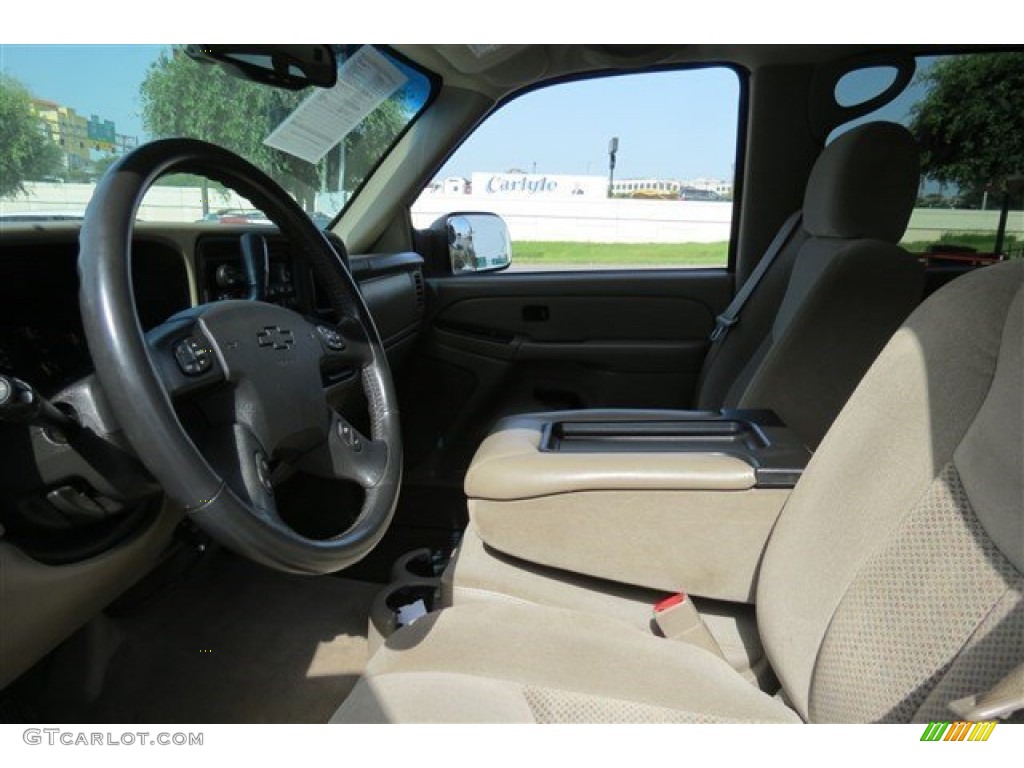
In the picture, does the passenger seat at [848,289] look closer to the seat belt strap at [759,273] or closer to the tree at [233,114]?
the seat belt strap at [759,273]

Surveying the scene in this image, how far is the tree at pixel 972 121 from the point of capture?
2066 millimetres

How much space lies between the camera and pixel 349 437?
3.86 ft

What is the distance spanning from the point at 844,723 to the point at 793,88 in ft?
6.57

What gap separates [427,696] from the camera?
0.93 meters

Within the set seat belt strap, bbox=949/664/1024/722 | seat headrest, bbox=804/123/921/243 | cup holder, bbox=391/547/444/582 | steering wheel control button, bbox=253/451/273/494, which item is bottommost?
cup holder, bbox=391/547/444/582

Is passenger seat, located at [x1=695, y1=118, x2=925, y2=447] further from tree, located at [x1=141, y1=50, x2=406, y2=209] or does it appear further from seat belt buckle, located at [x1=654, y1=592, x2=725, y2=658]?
tree, located at [x1=141, y1=50, x2=406, y2=209]

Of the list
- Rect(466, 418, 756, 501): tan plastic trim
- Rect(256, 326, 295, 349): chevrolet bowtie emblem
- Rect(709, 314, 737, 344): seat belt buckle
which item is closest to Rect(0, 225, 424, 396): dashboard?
Rect(256, 326, 295, 349): chevrolet bowtie emblem

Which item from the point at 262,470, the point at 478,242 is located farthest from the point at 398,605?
the point at 478,242

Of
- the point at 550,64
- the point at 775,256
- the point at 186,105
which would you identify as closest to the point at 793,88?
the point at 775,256

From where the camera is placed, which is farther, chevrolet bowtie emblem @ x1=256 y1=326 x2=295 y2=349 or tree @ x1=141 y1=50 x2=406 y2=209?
tree @ x1=141 y1=50 x2=406 y2=209

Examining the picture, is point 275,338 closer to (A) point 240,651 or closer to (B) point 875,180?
(A) point 240,651

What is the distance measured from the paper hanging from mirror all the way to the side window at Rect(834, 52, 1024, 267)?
1367 millimetres

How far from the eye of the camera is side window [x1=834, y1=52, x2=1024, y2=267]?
2080 mm
